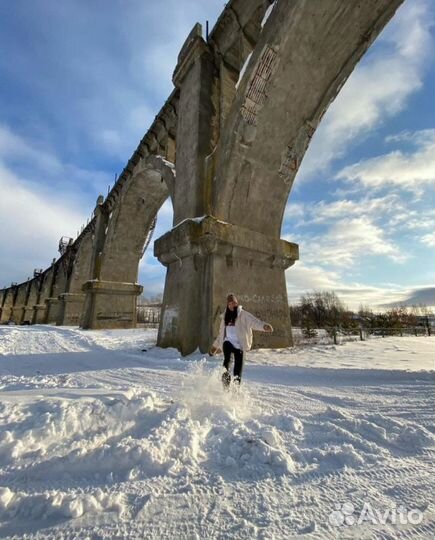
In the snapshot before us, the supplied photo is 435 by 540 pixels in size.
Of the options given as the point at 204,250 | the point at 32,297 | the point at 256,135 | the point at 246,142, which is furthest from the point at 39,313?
the point at 256,135

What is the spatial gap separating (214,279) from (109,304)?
402 inches

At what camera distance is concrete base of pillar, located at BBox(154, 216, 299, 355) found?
5914mm

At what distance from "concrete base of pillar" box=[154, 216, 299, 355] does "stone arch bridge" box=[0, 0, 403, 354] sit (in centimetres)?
2

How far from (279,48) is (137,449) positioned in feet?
23.0

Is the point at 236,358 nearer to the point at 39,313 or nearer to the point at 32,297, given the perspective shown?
the point at 39,313

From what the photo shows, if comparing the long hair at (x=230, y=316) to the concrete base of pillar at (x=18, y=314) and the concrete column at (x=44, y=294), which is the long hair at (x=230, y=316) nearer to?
the concrete column at (x=44, y=294)

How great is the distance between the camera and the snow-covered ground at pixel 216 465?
1.20 meters

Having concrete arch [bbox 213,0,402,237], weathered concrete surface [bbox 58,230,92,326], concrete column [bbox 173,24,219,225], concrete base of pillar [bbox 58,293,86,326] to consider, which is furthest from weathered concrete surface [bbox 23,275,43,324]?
concrete arch [bbox 213,0,402,237]

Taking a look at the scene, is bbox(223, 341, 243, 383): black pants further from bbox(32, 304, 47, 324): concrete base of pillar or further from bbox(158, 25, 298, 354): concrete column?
bbox(32, 304, 47, 324): concrete base of pillar

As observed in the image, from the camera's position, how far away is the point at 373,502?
52.8 inches

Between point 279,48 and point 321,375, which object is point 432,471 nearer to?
point 321,375

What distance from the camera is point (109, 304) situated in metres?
14.5

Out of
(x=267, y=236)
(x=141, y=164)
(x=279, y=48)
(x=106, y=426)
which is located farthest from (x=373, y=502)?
(x=141, y=164)

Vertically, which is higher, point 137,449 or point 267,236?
point 267,236
